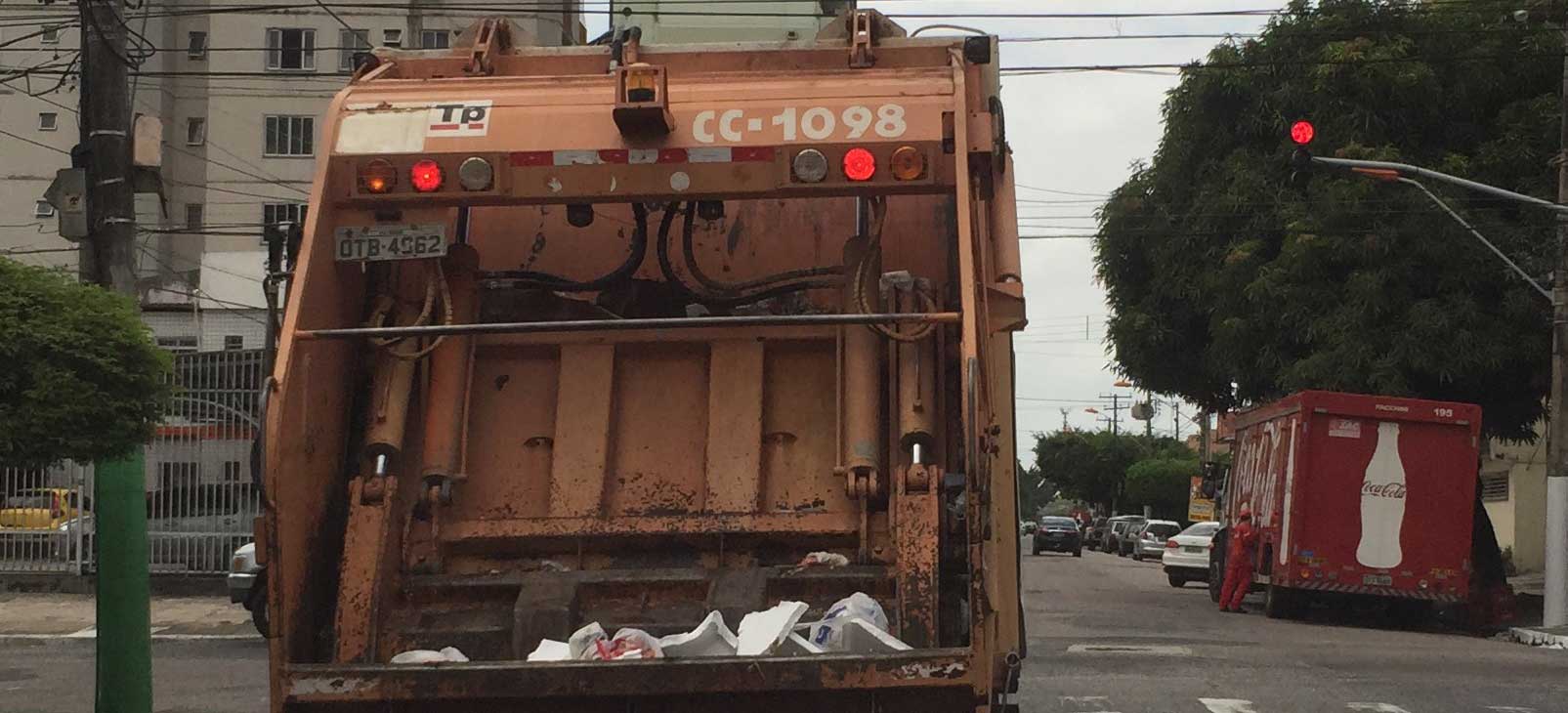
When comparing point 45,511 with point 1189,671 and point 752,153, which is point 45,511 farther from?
point 752,153

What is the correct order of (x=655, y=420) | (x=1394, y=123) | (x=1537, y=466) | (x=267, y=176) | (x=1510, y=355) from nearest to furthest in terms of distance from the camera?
(x=655, y=420)
(x=1510, y=355)
(x=1394, y=123)
(x=1537, y=466)
(x=267, y=176)

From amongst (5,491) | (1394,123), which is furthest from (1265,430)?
(5,491)

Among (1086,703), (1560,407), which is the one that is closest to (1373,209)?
(1560,407)

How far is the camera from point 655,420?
21.1ft

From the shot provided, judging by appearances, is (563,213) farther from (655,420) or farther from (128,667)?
(128,667)

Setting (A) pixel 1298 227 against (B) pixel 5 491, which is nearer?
(B) pixel 5 491

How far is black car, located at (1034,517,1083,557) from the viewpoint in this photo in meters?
51.7

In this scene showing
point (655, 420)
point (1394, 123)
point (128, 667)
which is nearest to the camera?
point (655, 420)

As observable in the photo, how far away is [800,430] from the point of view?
6348 mm

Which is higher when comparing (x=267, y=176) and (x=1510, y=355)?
(x=267, y=176)

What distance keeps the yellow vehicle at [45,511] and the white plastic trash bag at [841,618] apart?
16716 mm

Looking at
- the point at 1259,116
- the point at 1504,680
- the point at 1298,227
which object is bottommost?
the point at 1504,680

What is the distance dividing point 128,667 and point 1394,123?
729 inches

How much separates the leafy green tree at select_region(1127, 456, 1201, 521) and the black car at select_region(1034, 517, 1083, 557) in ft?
57.4
